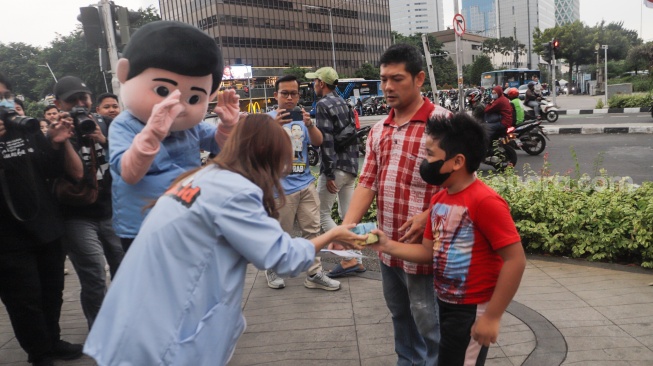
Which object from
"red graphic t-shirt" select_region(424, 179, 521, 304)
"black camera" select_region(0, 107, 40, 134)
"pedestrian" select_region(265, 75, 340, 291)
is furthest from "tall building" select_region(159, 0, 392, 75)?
"red graphic t-shirt" select_region(424, 179, 521, 304)

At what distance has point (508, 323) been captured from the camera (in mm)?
3416

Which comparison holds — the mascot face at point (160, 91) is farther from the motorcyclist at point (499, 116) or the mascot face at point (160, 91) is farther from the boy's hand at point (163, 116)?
the motorcyclist at point (499, 116)

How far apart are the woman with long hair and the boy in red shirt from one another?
651mm

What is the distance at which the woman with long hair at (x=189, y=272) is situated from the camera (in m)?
1.57

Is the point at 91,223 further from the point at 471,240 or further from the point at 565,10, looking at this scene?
the point at 565,10

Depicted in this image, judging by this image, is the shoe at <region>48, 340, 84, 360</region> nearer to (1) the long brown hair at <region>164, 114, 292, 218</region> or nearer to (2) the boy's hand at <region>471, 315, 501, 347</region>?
(1) the long brown hair at <region>164, 114, 292, 218</region>

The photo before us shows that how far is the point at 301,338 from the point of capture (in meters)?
3.41

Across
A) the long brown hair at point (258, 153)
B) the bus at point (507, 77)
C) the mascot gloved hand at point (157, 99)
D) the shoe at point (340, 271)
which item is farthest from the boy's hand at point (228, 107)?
the bus at point (507, 77)

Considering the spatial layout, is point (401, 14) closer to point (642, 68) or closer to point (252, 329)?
point (642, 68)

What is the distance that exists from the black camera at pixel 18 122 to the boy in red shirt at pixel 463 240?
79.7 inches

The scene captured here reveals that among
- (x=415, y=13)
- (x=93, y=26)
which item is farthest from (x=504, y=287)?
(x=415, y=13)

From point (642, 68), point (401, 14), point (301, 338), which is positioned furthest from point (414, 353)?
point (401, 14)

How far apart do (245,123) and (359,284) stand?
291 centimetres

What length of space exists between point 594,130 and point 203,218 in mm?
14069
